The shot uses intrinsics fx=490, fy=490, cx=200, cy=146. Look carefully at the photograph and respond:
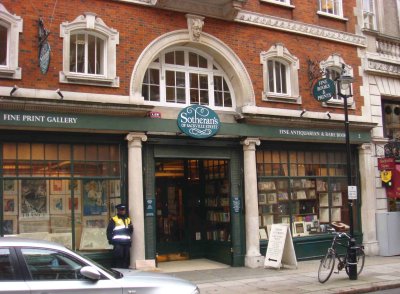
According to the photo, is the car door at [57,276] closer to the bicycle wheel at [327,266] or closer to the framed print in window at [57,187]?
the framed print in window at [57,187]

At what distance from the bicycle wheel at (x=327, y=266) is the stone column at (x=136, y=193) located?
14.1ft

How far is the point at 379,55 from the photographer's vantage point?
17.5m

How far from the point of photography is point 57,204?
1175cm

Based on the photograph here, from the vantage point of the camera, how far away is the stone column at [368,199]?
1631 cm

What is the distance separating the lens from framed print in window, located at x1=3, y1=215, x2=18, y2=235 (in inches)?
436

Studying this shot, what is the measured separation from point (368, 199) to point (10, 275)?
43.3ft

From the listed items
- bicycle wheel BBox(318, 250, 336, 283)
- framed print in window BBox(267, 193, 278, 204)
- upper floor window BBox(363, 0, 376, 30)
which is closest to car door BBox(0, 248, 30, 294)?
bicycle wheel BBox(318, 250, 336, 283)

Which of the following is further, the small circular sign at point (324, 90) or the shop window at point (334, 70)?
the shop window at point (334, 70)

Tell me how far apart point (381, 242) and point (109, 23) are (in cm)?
1113

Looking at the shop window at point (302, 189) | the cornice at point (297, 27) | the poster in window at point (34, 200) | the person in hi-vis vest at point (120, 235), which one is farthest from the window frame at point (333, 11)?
the poster in window at point (34, 200)

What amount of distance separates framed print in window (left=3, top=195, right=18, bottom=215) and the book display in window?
5.90 metres

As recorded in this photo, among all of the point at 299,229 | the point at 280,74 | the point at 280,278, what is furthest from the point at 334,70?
the point at 280,278

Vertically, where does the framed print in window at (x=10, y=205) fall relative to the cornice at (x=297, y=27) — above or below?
below

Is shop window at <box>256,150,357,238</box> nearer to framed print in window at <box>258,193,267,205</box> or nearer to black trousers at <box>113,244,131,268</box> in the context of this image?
framed print in window at <box>258,193,267,205</box>
